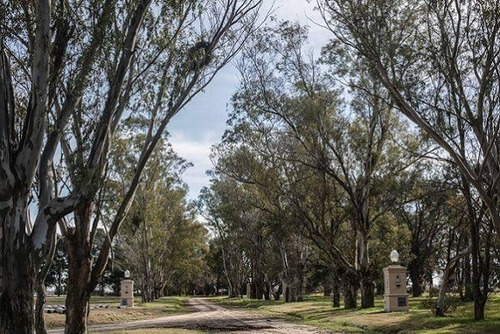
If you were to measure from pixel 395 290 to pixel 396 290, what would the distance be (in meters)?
0.04

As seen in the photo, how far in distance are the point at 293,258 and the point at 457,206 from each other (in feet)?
75.4

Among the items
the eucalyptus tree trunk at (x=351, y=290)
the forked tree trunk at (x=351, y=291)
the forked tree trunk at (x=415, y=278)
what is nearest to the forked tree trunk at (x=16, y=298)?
the eucalyptus tree trunk at (x=351, y=290)

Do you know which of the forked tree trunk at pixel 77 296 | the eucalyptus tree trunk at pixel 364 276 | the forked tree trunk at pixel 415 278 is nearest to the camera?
the forked tree trunk at pixel 77 296

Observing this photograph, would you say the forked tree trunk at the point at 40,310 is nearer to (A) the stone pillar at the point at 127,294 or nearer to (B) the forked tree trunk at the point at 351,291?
(B) the forked tree trunk at the point at 351,291

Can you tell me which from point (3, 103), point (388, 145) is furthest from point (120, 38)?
point (388, 145)

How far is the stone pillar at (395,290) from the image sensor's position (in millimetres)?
24062

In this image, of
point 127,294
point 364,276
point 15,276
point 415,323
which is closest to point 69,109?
point 15,276

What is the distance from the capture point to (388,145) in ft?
92.4

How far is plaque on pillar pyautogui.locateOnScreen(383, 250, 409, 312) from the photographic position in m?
24.1

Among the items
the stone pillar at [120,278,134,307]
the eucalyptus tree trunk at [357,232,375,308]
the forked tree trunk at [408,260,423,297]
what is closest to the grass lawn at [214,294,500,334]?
the eucalyptus tree trunk at [357,232,375,308]

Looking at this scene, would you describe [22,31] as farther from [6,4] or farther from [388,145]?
[388,145]

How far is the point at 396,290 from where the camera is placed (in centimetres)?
2430

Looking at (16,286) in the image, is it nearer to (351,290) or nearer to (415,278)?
(351,290)

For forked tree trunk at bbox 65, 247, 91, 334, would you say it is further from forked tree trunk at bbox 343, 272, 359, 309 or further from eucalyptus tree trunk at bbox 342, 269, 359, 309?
forked tree trunk at bbox 343, 272, 359, 309
